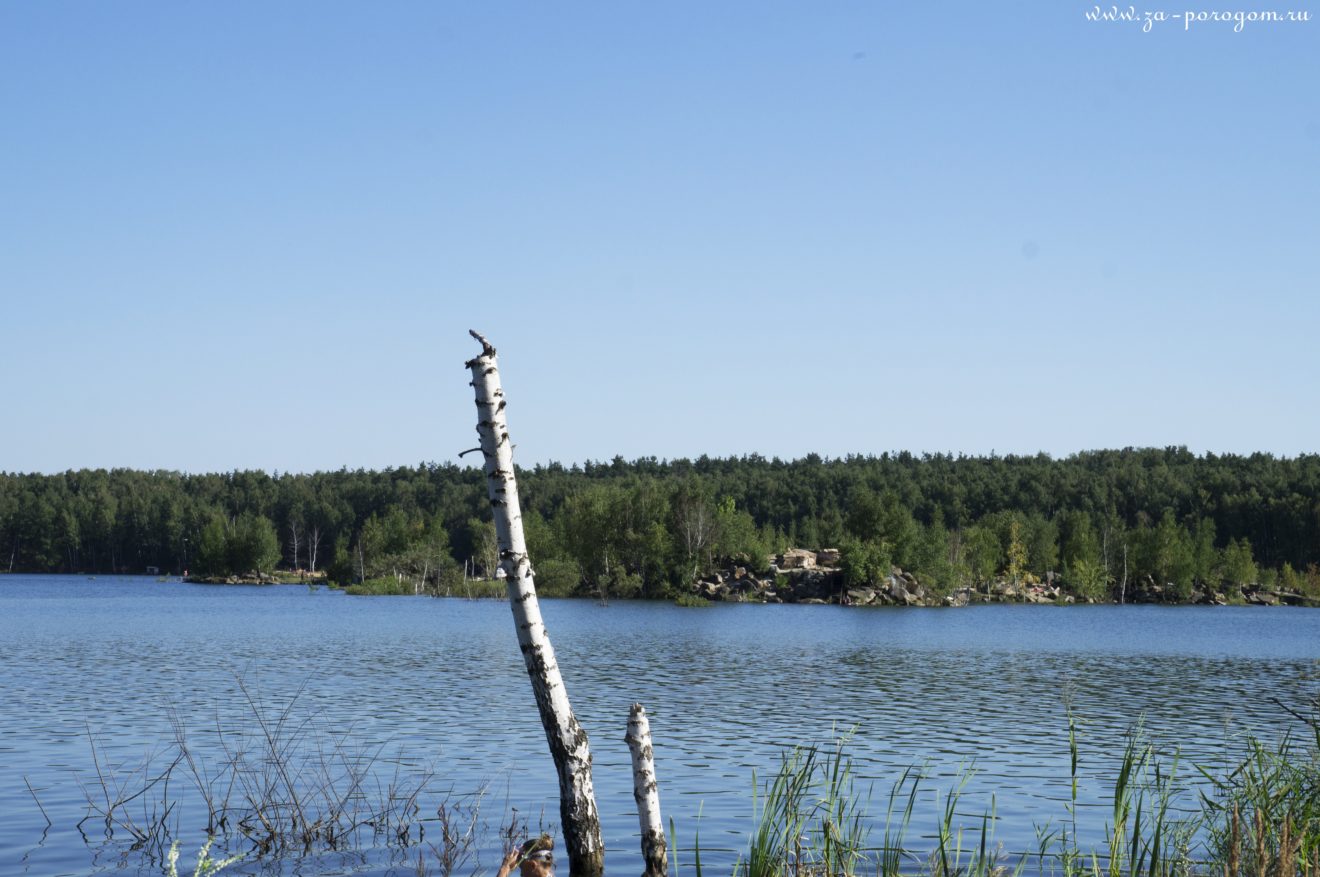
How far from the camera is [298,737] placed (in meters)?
26.1

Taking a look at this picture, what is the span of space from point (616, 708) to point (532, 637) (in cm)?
2212

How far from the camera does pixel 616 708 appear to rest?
33969 mm

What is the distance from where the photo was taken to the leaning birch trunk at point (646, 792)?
11.4 m

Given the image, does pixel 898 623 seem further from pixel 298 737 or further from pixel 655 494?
pixel 298 737

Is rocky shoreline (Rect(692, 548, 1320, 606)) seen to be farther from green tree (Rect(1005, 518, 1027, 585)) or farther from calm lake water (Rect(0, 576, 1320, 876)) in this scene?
calm lake water (Rect(0, 576, 1320, 876))

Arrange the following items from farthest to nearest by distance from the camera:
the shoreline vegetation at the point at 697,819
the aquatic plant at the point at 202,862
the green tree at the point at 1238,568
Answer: the green tree at the point at 1238,568
the shoreline vegetation at the point at 697,819
the aquatic plant at the point at 202,862

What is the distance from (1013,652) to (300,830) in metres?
50.6

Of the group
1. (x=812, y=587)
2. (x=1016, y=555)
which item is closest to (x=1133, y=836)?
(x=812, y=587)

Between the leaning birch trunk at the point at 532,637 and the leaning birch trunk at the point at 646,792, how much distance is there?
111cm

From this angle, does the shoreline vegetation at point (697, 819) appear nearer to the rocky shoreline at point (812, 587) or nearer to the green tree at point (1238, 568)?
the rocky shoreline at point (812, 587)

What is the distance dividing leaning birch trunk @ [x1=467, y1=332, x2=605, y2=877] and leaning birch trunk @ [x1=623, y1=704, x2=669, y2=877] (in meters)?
1.11

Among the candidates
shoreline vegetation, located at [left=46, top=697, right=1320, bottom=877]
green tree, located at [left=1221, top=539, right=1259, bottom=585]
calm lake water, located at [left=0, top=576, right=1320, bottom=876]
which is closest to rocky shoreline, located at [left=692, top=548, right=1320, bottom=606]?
green tree, located at [left=1221, top=539, right=1259, bottom=585]

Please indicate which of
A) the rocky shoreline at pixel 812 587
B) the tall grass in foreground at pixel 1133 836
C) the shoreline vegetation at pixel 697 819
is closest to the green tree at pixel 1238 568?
the rocky shoreline at pixel 812 587

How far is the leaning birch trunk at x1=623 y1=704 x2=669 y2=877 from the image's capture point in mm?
11445
